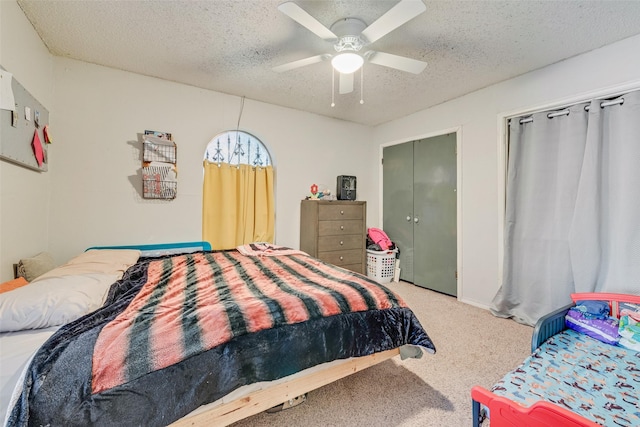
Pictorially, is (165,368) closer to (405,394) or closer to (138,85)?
(405,394)

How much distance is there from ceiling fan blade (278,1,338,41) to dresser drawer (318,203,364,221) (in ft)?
6.41

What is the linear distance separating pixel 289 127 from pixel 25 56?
2.40 m

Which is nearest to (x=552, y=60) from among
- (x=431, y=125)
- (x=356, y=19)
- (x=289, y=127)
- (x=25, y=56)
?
(x=431, y=125)

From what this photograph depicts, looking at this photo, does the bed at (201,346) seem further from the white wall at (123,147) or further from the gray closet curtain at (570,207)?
the gray closet curtain at (570,207)

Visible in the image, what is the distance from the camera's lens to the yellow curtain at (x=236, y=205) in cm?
315

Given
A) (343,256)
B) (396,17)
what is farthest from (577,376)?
(343,256)

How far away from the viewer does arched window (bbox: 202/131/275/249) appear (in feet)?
10.4

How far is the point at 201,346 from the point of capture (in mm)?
1051

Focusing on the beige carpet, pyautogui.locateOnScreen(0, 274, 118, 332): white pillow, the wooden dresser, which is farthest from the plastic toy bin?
pyautogui.locateOnScreen(0, 274, 118, 332): white pillow

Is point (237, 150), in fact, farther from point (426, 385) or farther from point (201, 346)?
point (426, 385)

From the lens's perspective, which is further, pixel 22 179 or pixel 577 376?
pixel 22 179

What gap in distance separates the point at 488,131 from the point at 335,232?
6.82 ft

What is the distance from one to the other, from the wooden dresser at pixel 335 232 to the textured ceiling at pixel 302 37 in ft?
4.69

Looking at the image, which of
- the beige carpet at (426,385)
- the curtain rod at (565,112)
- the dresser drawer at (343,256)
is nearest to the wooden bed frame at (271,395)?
the beige carpet at (426,385)
